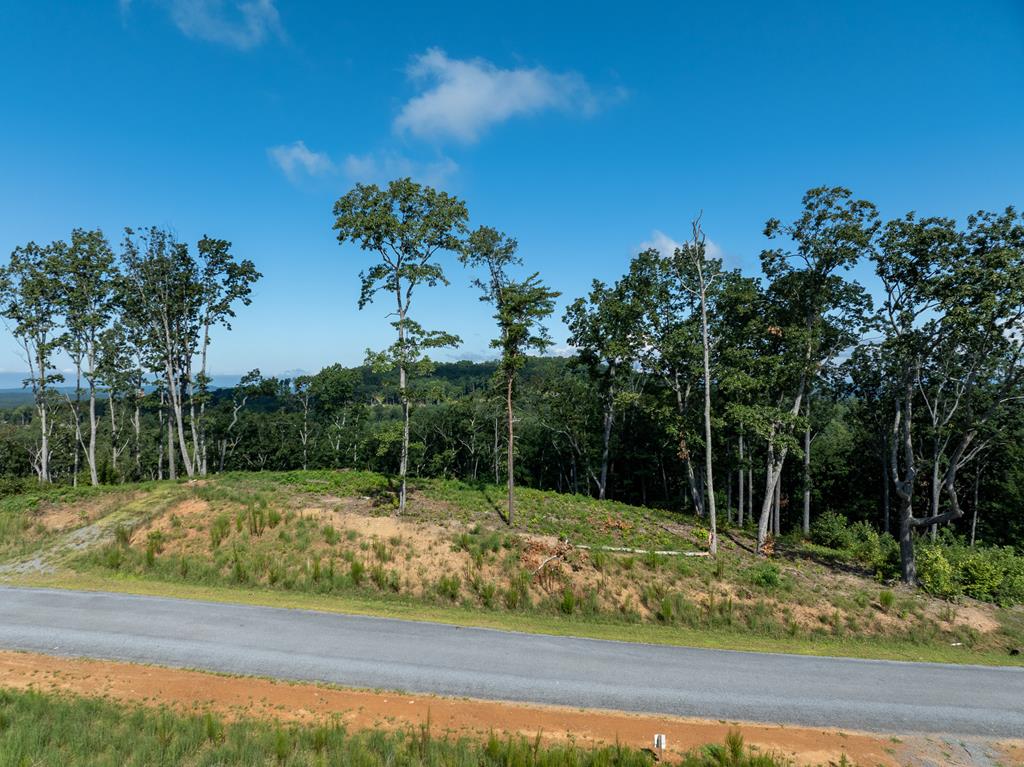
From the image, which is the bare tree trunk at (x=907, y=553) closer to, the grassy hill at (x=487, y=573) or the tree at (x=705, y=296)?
the grassy hill at (x=487, y=573)

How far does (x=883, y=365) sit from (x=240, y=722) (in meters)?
25.6

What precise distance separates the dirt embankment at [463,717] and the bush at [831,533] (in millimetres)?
21791

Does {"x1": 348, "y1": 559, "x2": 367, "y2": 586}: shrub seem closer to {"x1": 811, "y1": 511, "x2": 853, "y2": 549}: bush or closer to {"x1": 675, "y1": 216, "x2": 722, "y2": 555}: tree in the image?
{"x1": 675, "y1": 216, "x2": 722, "y2": 555}: tree

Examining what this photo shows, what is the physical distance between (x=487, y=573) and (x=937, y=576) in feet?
53.0

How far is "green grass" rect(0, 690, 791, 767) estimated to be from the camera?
304 inches

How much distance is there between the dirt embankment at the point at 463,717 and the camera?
A: 8.69 m

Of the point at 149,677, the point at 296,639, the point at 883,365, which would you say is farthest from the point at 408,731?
the point at 883,365

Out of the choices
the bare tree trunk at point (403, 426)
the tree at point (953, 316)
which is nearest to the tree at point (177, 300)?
the bare tree trunk at point (403, 426)

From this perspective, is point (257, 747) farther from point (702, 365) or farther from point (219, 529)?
point (702, 365)

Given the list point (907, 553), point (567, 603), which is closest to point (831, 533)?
point (907, 553)

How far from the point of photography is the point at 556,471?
57594mm

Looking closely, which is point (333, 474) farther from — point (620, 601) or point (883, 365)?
point (883, 365)

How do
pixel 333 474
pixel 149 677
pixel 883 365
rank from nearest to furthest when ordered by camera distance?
1. pixel 149 677
2. pixel 883 365
3. pixel 333 474

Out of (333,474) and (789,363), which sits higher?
(789,363)
